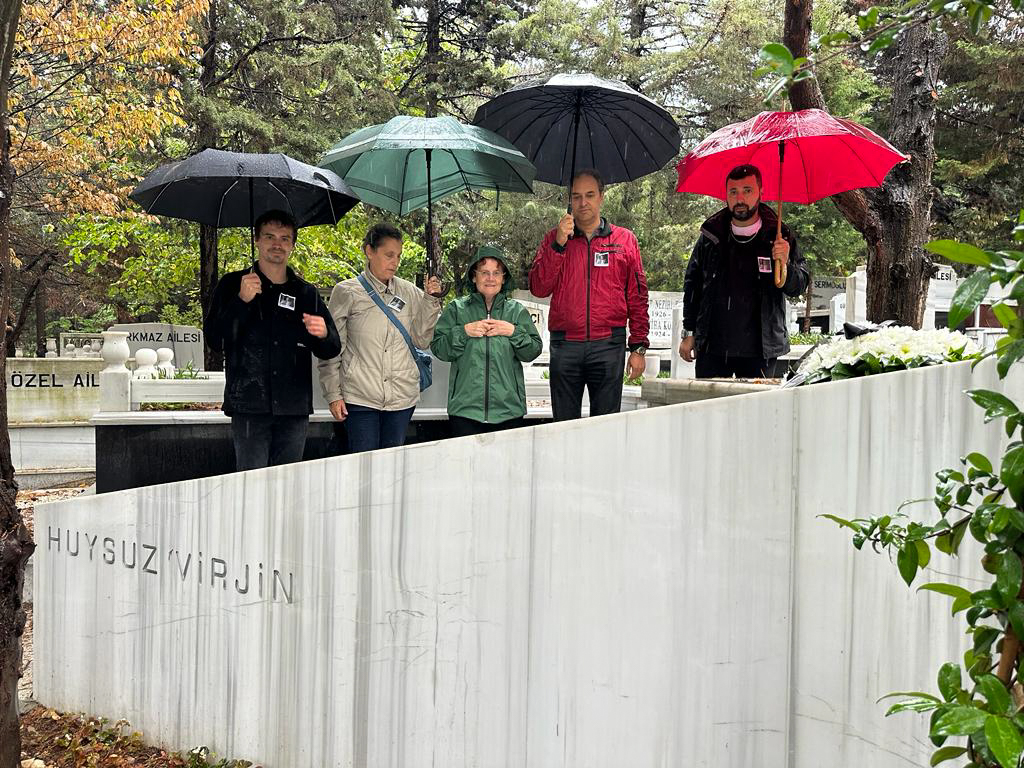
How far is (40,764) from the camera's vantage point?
490cm

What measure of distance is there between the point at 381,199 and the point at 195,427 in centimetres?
222

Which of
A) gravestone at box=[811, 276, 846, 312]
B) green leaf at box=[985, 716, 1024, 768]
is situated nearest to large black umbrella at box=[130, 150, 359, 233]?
green leaf at box=[985, 716, 1024, 768]

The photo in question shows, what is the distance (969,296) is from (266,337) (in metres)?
4.31

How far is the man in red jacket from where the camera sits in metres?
5.25

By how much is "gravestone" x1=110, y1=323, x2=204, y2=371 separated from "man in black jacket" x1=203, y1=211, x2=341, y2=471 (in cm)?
1250

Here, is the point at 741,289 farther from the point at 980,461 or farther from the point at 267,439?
the point at 980,461

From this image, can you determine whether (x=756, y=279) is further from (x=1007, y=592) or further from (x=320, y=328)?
(x=1007, y=592)

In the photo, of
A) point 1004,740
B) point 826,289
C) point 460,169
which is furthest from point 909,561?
point 826,289

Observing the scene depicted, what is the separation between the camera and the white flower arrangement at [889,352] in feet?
11.0

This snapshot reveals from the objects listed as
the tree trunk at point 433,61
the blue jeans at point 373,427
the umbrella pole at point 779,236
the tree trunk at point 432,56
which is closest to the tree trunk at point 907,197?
the umbrella pole at point 779,236

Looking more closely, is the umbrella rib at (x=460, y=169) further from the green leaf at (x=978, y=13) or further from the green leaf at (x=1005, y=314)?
the green leaf at (x=1005, y=314)

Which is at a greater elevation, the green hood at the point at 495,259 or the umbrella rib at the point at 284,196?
the umbrella rib at the point at 284,196

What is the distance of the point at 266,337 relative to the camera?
17.1 feet

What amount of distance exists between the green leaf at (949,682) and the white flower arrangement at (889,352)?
1961 mm
